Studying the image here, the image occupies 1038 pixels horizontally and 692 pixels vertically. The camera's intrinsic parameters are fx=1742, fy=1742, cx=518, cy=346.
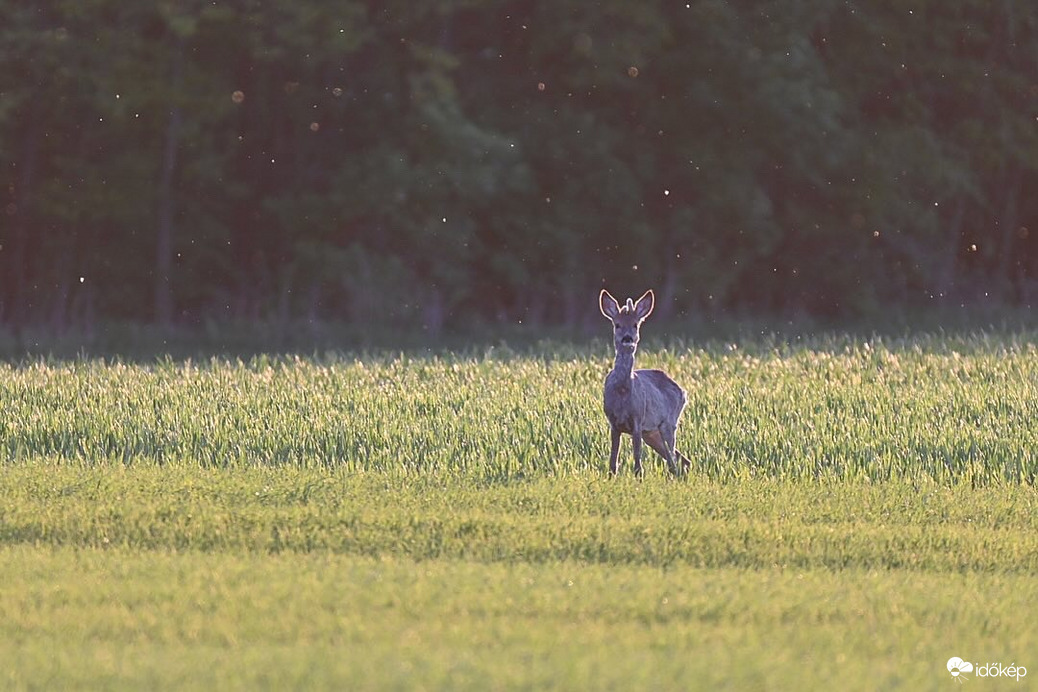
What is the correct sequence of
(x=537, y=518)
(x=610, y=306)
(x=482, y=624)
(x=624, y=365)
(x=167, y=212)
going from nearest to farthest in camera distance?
(x=482, y=624) < (x=537, y=518) < (x=624, y=365) < (x=610, y=306) < (x=167, y=212)

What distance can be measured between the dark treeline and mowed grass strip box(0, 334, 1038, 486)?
12620 millimetres

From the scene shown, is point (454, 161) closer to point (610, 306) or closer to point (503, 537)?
point (610, 306)

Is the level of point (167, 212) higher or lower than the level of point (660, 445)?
higher

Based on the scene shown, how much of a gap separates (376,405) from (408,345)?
13.5 meters

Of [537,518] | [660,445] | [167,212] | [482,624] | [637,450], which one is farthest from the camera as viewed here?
[167,212]

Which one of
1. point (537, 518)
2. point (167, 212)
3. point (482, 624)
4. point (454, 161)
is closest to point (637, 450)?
point (537, 518)

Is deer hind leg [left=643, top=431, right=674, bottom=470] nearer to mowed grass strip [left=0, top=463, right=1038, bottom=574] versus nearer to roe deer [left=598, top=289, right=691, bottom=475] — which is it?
roe deer [left=598, top=289, right=691, bottom=475]

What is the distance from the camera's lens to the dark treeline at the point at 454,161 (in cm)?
3509

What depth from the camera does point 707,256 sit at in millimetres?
39594

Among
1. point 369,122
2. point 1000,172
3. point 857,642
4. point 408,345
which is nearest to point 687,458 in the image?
point 857,642

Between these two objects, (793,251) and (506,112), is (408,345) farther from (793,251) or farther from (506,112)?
(793,251)

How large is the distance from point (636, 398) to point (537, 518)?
187cm

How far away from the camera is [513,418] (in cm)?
1661

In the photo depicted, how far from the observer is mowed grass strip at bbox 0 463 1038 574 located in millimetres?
10695
